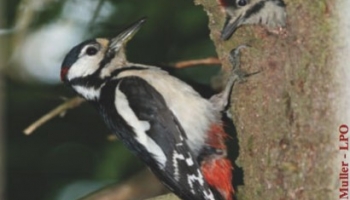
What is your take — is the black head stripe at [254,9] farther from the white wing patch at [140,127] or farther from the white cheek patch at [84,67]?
the white cheek patch at [84,67]

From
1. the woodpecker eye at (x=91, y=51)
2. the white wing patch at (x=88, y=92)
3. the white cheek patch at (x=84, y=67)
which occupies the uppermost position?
the woodpecker eye at (x=91, y=51)

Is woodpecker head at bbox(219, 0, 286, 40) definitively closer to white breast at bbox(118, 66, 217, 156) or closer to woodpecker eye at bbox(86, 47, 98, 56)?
white breast at bbox(118, 66, 217, 156)

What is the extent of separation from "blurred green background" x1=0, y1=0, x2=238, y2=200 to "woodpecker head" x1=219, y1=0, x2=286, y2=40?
657mm

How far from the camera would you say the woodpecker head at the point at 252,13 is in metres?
2.03

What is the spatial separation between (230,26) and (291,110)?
0.32 m

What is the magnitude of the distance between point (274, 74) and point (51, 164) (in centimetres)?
149

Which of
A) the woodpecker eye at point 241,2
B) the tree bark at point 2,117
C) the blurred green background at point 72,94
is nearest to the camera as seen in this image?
the tree bark at point 2,117

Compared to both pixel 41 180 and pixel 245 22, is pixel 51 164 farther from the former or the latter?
pixel 245 22

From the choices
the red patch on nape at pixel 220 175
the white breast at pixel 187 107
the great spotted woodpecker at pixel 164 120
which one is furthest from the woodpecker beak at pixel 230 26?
the red patch on nape at pixel 220 175

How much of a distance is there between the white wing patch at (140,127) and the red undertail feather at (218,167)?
131 mm

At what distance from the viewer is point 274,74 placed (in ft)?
6.58
